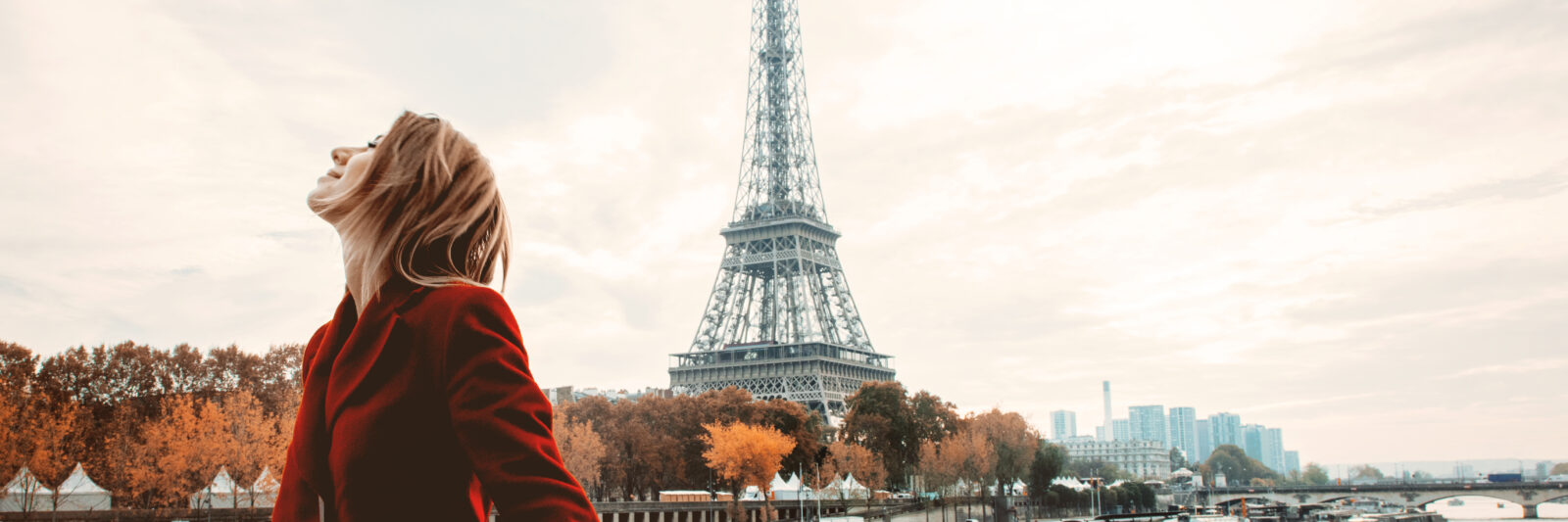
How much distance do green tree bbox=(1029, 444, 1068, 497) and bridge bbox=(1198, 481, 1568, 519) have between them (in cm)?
3409

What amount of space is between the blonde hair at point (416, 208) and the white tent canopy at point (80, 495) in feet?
157

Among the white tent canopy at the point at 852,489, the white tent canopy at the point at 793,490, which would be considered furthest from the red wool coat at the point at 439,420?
the white tent canopy at the point at 852,489

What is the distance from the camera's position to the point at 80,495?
148 ft

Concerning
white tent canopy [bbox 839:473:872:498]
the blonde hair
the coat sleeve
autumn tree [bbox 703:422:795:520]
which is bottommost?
white tent canopy [bbox 839:473:872:498]

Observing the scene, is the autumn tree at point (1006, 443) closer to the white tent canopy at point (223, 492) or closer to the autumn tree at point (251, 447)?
the autumn tree at point (251, 447)

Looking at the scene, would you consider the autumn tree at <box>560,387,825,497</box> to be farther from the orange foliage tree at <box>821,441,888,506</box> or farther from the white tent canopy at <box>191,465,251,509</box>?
the white tent canopy at <box>191,465,251,509</box>

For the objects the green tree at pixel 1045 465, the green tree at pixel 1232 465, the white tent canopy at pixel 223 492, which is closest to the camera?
the white tent canopy at pixel 223 492

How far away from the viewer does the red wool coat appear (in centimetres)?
225

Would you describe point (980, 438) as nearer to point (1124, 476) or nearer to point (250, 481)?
point (250, 481)

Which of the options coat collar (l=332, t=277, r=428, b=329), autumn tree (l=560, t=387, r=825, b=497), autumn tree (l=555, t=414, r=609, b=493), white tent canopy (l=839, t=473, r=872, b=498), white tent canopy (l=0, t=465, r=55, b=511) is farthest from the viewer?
autumn tree (l=560, t=387, r=825, b=497)

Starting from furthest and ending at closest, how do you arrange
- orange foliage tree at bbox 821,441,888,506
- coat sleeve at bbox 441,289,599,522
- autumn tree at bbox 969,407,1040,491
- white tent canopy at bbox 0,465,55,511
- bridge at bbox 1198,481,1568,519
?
bridge at bbox 1198,481,1568,519
autumn tree at bbox 969,407,1040,491
orange foliage tree at bbox 821,441,888,506
white tent canopy at bbox 0,465,55,511
coat sleeve at bbox 441,289,599,522

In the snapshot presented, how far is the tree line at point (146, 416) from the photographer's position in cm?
4338

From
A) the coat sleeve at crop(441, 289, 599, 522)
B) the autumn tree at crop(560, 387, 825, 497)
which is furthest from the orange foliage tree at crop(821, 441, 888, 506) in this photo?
the coat sleeve at crop(441, 289, 599, 522)

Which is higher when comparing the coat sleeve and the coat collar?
the coat collar
